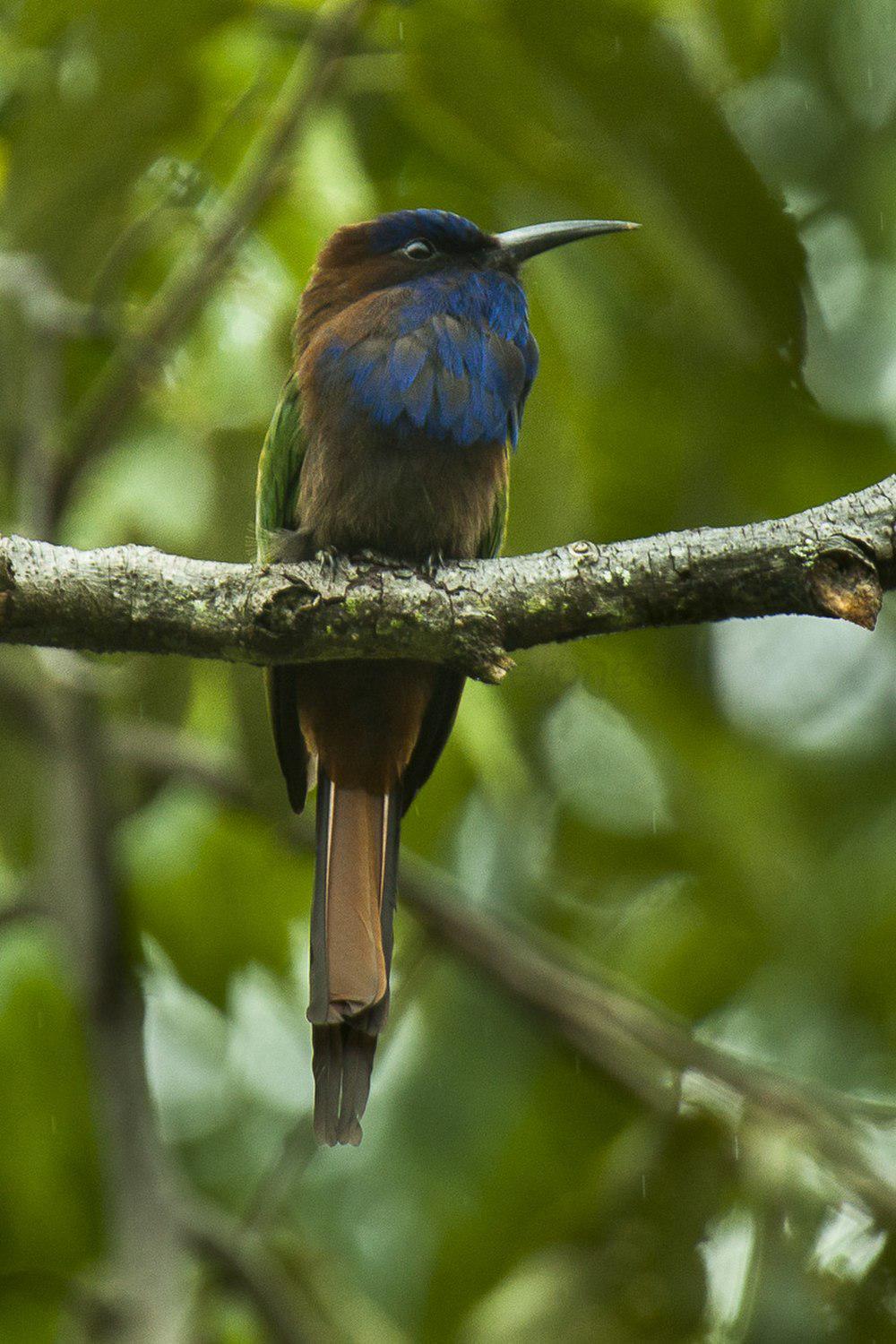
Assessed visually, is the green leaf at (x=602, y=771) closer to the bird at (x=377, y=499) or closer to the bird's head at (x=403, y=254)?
the bird at (x=377, y=499)

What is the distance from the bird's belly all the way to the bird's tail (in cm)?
42

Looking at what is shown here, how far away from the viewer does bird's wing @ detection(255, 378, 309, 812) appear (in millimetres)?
2520

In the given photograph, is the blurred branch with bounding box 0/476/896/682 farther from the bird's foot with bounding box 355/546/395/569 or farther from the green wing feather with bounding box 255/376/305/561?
the green wing feather with bounding box 255/376/305/561

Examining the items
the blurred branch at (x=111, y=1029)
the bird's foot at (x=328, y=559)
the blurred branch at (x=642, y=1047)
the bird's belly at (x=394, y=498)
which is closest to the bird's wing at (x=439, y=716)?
the bird's belly at (x=394, y=498)

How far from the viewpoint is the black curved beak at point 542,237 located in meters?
2.48

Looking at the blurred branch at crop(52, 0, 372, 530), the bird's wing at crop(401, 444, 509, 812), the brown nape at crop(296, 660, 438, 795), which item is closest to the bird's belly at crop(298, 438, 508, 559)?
the bird's wing at crop(401, 444, 509, 812)

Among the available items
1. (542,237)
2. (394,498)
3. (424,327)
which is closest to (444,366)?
(424,327)

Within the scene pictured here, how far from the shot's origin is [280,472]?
2588mm

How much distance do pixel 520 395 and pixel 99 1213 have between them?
1.68 m

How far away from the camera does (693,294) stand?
1789mm

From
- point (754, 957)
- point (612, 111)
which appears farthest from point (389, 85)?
point (754, 957)

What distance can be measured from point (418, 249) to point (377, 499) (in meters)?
0.65

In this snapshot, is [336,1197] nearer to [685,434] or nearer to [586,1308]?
[586,1308]

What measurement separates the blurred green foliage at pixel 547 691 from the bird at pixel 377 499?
0.10 meters
